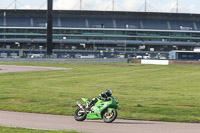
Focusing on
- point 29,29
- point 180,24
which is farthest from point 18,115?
point 180,24

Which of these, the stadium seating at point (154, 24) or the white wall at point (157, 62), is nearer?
the white wall at point (157, 62)

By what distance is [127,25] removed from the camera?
14450 centimetres

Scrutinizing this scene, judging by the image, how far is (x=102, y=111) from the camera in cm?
1623

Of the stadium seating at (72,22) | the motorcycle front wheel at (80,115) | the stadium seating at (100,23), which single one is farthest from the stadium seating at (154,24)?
the motorcycle front wheel at (80,115)

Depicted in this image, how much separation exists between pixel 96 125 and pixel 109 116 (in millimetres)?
693

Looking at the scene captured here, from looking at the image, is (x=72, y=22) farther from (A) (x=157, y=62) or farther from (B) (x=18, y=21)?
(A) (x=157, y=62)

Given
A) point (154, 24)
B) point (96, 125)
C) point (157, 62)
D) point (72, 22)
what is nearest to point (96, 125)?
point (96, 125)

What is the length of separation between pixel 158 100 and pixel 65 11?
406 ft

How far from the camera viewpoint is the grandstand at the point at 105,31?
466 feet

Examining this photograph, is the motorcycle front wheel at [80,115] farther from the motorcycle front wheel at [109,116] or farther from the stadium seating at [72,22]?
the stadium seating at [72,22]

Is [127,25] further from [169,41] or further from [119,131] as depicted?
Result: [119,131]

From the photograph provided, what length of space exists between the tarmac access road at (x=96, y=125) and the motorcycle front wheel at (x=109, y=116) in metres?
0.19

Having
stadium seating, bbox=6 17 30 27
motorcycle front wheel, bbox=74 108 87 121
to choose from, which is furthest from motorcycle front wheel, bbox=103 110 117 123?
stadium seating, bbox=6 17 30 27

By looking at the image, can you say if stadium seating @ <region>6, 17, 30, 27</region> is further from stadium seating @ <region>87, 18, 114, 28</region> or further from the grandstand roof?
stadium seating @ <region>87, 18, 114, 28</region>
